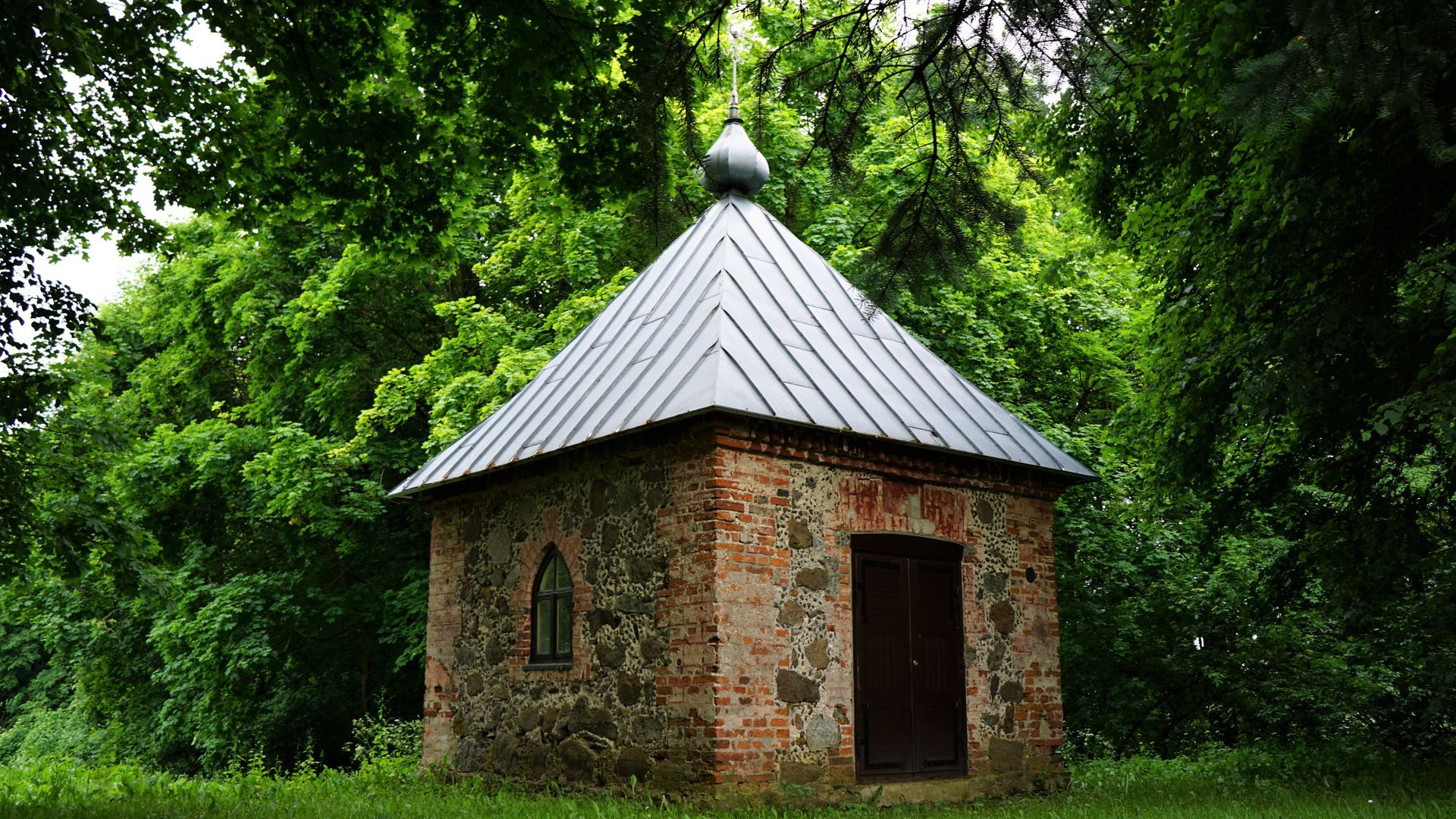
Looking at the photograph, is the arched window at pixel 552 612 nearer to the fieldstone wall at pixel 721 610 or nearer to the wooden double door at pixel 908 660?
the fieldstone wall at pixel 721 610

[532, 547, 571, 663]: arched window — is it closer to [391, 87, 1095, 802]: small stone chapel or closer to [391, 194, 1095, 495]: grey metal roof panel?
[391, 87, 1095, 802]: small stone chapel

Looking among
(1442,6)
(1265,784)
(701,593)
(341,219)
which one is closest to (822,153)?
(1442,6)

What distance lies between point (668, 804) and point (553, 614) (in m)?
2.34

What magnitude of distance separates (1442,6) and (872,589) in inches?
229

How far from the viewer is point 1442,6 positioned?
5184 mm

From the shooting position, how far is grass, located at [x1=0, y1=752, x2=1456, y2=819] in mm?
7762

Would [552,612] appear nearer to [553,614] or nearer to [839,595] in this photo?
[553,614]

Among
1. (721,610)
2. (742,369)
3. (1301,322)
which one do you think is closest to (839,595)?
(721,610)

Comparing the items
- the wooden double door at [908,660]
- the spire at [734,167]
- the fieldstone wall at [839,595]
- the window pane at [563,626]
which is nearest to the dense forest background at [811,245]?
the spire at [734,167]

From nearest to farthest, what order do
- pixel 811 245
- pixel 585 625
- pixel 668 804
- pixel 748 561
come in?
pixel 668 804, pixel 748 561, pixel 585 625, pixel 811 245

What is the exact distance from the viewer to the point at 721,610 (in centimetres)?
846

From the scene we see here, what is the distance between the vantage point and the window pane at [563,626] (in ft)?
32.5

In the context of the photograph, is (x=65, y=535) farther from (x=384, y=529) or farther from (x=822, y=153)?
(x=822, y=153)

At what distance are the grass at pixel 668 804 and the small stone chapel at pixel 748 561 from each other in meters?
0.39
